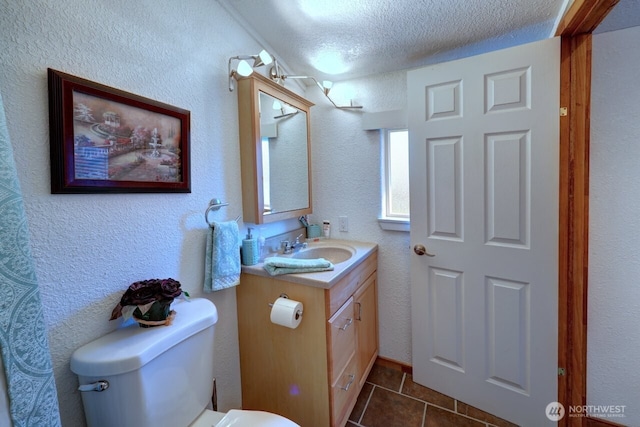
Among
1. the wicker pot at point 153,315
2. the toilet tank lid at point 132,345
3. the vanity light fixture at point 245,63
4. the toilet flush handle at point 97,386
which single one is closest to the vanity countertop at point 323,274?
the toilet tank lid at point 132,345

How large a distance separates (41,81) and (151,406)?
3.43ft

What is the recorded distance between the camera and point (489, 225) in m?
1.43

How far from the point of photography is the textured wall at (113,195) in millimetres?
750

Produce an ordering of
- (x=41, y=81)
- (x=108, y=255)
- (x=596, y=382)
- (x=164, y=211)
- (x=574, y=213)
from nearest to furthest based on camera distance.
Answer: (x=41, y=81) → (x=108, y=255) → (x=164, y=211) → (x=574, y=213) → (x=596, y=382)

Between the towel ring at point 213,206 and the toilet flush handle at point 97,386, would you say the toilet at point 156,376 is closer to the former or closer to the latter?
the toilet flush handle at point 97,386

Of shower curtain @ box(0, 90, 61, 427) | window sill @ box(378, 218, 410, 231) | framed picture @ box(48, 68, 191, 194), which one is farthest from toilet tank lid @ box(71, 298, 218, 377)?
window sill @ box(378, 218, 410, 231)

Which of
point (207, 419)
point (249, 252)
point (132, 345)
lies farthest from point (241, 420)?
point (249, 252)

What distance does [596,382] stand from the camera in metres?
1.38

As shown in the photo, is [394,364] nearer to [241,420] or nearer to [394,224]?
[394,224]

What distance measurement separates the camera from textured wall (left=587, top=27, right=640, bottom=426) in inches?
49.1

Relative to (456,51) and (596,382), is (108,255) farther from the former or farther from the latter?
(596,382)

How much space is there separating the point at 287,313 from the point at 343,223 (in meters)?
0.97

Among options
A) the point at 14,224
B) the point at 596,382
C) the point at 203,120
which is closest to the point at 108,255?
the point at 14,224

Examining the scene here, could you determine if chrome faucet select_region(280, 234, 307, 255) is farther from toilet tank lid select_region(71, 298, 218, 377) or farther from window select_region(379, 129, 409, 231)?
toilet tank lid select_region(71, 298, 218, 377)
